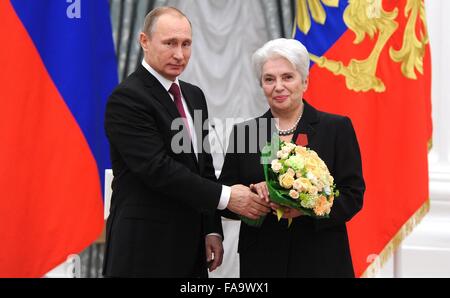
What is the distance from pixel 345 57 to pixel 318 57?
0.16 metres

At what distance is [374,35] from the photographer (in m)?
3.96

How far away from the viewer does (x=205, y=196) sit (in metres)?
2.70

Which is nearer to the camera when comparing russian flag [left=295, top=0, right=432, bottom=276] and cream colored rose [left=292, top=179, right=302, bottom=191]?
cream colored rose [left=292, top=179, right=302, bottom=191]

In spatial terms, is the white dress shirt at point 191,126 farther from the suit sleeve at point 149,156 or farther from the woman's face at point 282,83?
the woman's face at point 282,83

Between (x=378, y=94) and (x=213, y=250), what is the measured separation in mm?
1636

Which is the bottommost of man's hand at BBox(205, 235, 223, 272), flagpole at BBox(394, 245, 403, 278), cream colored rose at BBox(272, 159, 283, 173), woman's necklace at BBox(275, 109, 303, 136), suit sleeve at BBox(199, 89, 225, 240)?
flagpole at BBox(394, 245, 403, 278)

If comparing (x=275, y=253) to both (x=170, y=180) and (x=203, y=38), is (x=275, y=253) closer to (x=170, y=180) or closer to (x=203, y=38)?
(x=170, y=180)

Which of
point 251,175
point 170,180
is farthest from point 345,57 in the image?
point 170,180

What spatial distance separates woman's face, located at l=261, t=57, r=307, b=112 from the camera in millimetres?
2736

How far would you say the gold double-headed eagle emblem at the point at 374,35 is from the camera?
12.9 ft

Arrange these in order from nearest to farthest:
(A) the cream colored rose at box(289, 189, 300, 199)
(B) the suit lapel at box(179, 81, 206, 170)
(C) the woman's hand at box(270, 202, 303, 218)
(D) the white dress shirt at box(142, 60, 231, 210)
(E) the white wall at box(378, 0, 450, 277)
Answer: (A) the cream colored rose at box(289, 189, 300, 199) → (C) the woman's hand at box(270, 202, 303, 218) → (D) the white dress shirt at box(142, 60, 231, 210) → (B) the suit lapel at box(179, 81, 206, 170) → (E) the white wall at box(378, 0, 450, 277)

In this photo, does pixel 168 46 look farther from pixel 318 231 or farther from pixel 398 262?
pixel 398 262

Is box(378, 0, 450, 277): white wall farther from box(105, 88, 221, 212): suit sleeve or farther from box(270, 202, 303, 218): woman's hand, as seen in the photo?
box(105, 88, 221, 212): suit sleeve

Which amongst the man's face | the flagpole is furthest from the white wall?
the man's face
